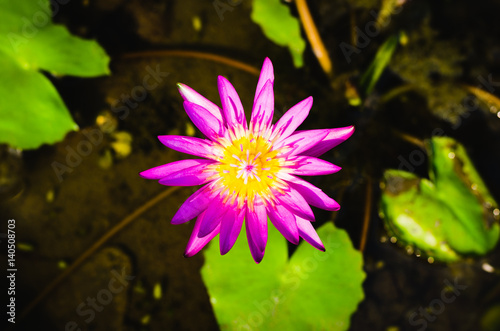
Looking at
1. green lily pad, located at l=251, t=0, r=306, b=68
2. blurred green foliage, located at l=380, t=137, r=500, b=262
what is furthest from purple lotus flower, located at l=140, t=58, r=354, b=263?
green lily pad, located at l=251, t=0, r=306, b=68

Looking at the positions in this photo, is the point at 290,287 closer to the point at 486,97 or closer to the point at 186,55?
the point at 186,55

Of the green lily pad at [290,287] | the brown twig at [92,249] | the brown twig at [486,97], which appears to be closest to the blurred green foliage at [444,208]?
the green lily pad at [290,287]

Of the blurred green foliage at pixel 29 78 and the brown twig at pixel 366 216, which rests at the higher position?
the blurred green foliage at pixel 29 78

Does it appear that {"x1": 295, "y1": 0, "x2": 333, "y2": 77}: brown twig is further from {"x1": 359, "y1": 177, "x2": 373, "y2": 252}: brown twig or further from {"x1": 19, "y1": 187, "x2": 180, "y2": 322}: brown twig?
{"x1": 19, "y1": 187, "x2": 180, "y2": 322}: brown twig

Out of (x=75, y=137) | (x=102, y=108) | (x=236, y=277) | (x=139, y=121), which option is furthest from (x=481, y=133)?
(x=75, y=137)

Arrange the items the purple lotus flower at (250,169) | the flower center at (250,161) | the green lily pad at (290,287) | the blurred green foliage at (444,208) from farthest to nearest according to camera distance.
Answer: the blurred green foliage at (444,208) → the green lily pad at (290,287) → the flower center at (250,161) → the purple lotus flower at (250,169)

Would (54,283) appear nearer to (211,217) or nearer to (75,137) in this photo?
(75,137)

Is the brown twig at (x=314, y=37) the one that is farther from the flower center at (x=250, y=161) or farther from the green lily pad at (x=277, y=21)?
the flower center at (x=250, y=161)

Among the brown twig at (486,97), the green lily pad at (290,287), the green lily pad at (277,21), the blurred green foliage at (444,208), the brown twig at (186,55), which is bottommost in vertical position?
the green lily pad at (290,287)
